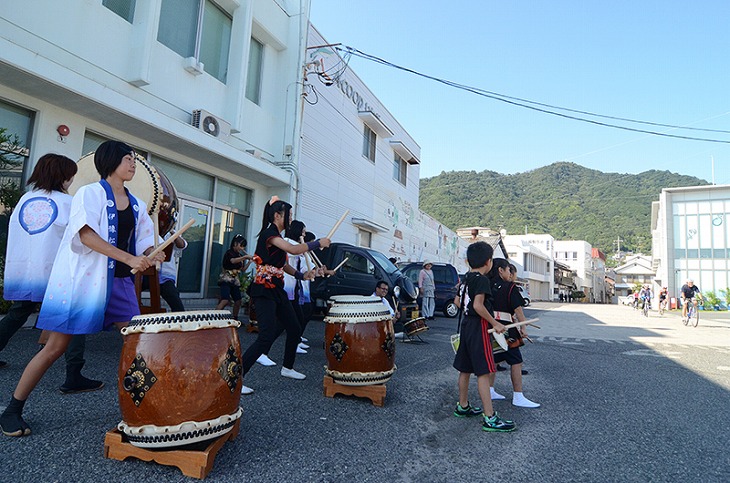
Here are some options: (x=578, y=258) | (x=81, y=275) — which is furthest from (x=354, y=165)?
(x=578, y=258)

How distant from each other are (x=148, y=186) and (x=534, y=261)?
52304mm

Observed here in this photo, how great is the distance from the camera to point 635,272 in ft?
241

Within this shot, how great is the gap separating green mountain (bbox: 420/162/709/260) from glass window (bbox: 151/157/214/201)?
224 ft

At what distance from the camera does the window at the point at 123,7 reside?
700cm

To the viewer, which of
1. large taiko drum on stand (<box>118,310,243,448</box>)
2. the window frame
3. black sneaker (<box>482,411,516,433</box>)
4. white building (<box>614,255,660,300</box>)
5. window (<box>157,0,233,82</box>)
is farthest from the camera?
white building (<box>614,255,660,300</box>)

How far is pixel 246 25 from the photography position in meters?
9.38

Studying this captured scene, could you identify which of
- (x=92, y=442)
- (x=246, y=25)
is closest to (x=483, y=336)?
(x=92, y=442)

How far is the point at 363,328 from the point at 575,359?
14.4 ft

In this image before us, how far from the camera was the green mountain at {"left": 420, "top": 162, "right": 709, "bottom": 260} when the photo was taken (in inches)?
3375

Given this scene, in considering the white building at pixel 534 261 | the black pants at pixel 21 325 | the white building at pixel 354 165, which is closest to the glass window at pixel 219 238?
the white building at pixel 354 165

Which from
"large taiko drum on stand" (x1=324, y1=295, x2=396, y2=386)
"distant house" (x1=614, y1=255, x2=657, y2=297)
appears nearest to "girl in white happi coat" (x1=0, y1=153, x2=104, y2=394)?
"large taiko drum on stand" (x1=324, y1=295, x2=396, y2=386)

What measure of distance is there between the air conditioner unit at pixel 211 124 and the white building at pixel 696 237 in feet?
111

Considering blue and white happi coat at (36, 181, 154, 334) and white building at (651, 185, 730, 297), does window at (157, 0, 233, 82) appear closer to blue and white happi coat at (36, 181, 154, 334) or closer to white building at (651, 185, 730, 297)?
blue and white happi coat at (36, 181, 154, 334)

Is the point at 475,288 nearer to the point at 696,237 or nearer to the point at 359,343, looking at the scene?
the point at 359,343
